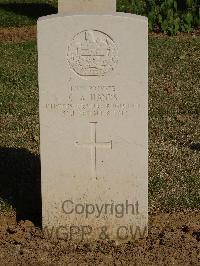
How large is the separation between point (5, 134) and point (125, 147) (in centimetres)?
317

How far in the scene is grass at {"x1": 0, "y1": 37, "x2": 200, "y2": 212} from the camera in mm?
6242

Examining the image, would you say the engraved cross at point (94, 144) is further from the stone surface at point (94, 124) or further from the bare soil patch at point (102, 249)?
the bare soil patch at point (102, 249)

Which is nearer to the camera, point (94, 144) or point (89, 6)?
point (89, 6)

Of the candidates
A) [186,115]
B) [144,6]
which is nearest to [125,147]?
[186,115]

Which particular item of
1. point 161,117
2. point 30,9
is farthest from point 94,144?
point 30,9

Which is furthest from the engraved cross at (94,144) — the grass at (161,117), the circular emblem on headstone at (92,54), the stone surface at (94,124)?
the grass at (161,117)

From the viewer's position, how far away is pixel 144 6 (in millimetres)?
14953

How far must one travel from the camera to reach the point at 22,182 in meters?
6.35

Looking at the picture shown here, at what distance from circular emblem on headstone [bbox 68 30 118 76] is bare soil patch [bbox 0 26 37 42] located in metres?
9.07

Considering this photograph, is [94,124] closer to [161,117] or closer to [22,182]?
[22,182]

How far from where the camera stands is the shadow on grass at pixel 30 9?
16297 millimetres

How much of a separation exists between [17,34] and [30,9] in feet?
9.36

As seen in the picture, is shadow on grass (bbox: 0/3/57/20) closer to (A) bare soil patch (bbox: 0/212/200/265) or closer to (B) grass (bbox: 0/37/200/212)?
(B) grass (bbox: 0/37/200/212)

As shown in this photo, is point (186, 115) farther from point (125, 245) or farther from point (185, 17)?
point (185, 17)
